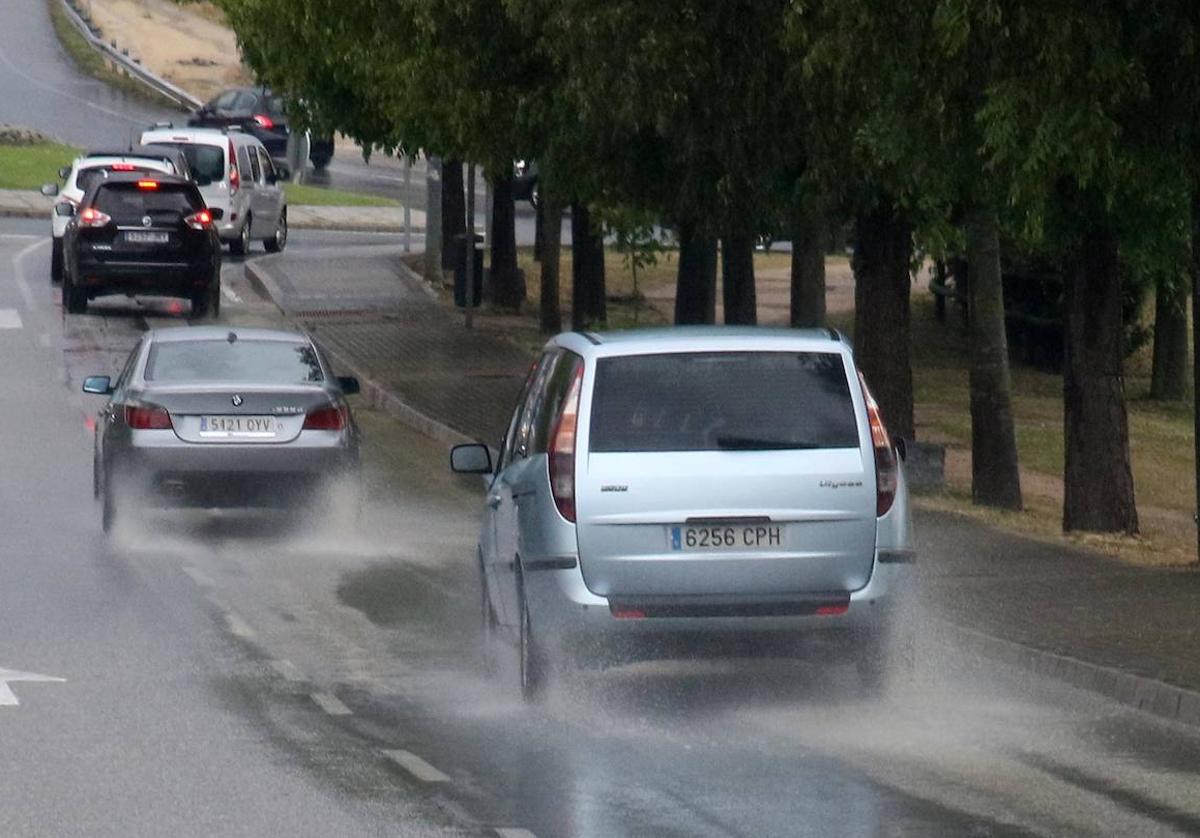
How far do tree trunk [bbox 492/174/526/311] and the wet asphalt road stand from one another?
69.7 ft

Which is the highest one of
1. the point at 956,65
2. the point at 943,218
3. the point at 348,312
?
the point at 956,65

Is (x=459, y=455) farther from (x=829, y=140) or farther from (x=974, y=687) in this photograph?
(x=829, y=140)

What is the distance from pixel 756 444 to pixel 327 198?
4399cm

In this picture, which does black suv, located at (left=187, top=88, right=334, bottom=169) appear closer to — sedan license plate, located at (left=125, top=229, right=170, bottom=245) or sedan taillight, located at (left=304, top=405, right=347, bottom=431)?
sedan license plate, located at (left=125, top=229, right=170, bottom=245)

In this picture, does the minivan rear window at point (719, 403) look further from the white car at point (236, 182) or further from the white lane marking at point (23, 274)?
the white car at point (236, 182)

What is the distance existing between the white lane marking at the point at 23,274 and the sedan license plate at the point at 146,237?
2.34 metres

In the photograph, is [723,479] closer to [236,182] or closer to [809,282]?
[809,282]

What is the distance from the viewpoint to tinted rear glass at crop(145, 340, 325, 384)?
56.6 feet

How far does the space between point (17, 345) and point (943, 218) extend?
40.2 feet

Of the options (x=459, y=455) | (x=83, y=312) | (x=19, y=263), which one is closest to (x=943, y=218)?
(x=459, y=455)

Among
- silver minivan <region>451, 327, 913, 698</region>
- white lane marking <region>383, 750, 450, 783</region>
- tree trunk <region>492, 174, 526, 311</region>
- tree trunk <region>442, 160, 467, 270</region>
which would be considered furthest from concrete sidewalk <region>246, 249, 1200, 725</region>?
tree trunk <region>442, 160, 467, 270</region>

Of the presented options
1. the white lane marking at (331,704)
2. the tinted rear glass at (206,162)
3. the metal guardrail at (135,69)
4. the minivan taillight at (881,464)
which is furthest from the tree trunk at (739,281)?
the metal guardrail at (135,69)

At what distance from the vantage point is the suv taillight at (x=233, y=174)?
40.7 m

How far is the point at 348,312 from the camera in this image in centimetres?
3447
